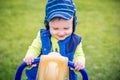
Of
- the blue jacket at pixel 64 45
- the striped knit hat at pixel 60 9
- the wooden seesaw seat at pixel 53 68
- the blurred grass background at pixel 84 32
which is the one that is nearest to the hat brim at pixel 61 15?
the striped knit hat at pixel 60 9

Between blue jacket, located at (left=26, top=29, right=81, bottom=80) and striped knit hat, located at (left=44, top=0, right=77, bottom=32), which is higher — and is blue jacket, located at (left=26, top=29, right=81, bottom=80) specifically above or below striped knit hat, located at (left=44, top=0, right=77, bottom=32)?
below

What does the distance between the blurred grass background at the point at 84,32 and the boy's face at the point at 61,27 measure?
157cm

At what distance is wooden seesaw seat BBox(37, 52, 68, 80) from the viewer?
2234 millimetres

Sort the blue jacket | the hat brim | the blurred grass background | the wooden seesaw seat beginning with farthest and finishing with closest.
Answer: the blurred grass background, the blue jacket, the hat brim, the wooden seesaw seat

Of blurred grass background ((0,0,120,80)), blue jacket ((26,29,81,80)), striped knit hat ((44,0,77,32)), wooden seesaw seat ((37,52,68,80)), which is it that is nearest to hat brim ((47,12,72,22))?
striped knit hat ((44,0,77,32))

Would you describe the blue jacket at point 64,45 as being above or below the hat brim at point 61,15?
below

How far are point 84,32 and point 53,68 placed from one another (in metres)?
3.53

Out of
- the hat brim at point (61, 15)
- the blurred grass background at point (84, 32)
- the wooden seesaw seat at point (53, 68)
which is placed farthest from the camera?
the blurred grass background at point (84, 32)

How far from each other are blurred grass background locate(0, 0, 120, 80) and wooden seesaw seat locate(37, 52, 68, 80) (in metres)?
1.69

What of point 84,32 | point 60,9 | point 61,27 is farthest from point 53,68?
point 84,32

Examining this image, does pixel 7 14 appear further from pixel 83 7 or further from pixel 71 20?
pixel 71 20

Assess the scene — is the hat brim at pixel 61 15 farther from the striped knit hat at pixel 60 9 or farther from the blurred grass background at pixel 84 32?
the blurred grass background at pixel 84 32

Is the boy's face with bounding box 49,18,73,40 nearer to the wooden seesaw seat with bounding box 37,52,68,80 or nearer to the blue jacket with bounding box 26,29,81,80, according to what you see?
the blue jacket with bounding box 26,29,81,80

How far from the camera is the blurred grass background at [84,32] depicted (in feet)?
14.1
